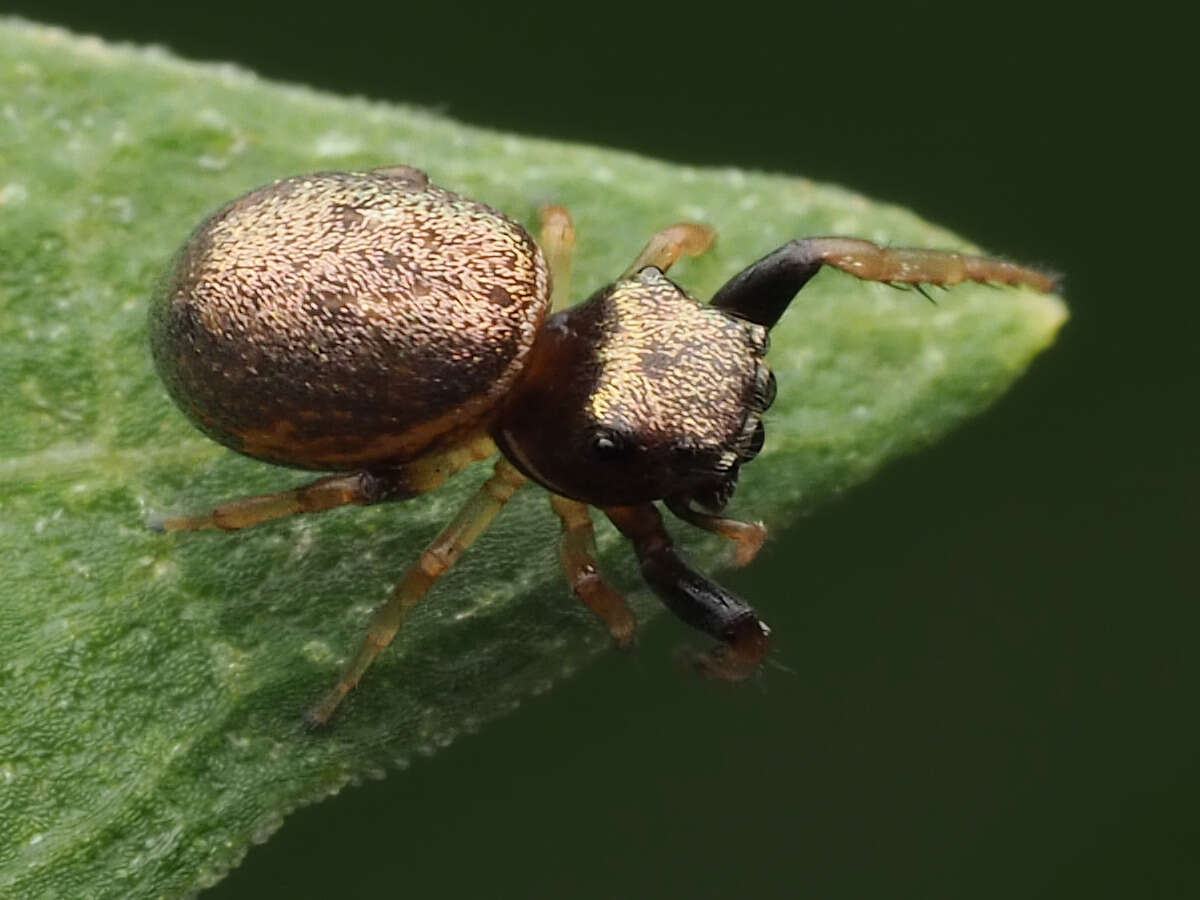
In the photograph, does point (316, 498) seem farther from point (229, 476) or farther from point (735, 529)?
point (735, 529)

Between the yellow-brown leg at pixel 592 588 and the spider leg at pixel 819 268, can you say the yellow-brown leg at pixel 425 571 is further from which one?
the spider leg at pixel 819 268

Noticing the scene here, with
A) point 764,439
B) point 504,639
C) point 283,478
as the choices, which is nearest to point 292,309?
point 283,478

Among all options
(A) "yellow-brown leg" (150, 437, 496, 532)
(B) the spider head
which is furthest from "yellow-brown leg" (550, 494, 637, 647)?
(A) "yellow-brown leg" (150, 437, 496, 532)

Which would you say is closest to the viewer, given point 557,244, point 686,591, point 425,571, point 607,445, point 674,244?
point 607,445

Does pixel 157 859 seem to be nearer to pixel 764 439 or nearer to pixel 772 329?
pixel 764 439

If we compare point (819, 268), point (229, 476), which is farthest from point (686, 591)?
point (229, 476)

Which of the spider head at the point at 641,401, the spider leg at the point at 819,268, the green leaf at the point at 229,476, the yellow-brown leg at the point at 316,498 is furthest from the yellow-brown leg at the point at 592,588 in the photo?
the spider leg at the point at 819,268
